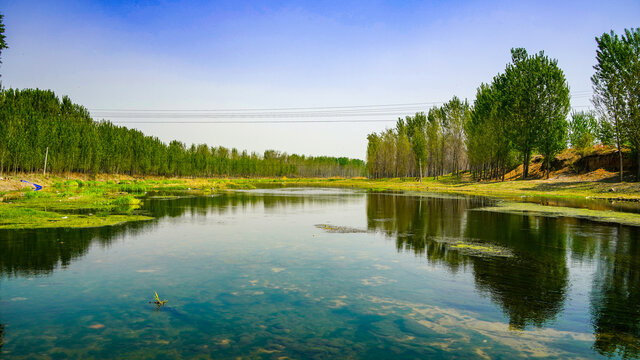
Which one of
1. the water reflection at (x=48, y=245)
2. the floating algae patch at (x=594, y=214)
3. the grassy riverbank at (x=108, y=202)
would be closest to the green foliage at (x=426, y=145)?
the grassy riverbank at (x=108, y=202)

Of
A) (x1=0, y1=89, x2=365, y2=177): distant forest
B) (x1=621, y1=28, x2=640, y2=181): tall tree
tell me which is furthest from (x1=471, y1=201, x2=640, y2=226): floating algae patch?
(x1=0, y1=89, x2=365, y2=177): distant forest

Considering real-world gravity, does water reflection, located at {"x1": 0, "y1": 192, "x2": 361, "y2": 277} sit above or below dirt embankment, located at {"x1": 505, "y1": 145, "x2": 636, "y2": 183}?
below

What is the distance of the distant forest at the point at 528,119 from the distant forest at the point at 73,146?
251ft

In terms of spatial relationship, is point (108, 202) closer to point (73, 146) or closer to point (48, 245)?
point (48, 245)

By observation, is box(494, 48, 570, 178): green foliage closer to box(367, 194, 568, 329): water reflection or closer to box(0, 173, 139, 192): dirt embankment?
box(367, 194, 568, 329): water reflection

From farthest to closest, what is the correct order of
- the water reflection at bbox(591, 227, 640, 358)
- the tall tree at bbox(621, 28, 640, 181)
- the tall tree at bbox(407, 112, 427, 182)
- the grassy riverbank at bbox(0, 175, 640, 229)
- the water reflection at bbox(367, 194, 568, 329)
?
1. the tall tree at bbox(407, 112, 427, 182)
2. the tall tree at bbox(621, 28, 640, 181)
3. the grassy riverbank at bbox(0, 175, 640, 229)
4. the water reflection at bbox(367, 194, 568, 329)
5. the water reflection at bbox(591, 227, 640, 358)

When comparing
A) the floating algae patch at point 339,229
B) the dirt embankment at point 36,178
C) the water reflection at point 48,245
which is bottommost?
the floating algae patch at point 339,229

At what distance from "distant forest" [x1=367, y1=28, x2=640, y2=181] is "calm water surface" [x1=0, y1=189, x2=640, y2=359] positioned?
3771 cm

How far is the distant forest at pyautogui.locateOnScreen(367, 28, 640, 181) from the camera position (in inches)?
1799

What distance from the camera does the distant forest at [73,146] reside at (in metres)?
62.5

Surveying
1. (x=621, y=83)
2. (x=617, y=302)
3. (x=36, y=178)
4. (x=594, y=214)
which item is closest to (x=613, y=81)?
(x=621, y=83)

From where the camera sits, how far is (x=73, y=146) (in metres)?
77.8

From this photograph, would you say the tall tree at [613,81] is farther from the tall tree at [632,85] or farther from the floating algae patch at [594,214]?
the floating algae patch at [594,214]

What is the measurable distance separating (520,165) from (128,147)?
97876 mm
